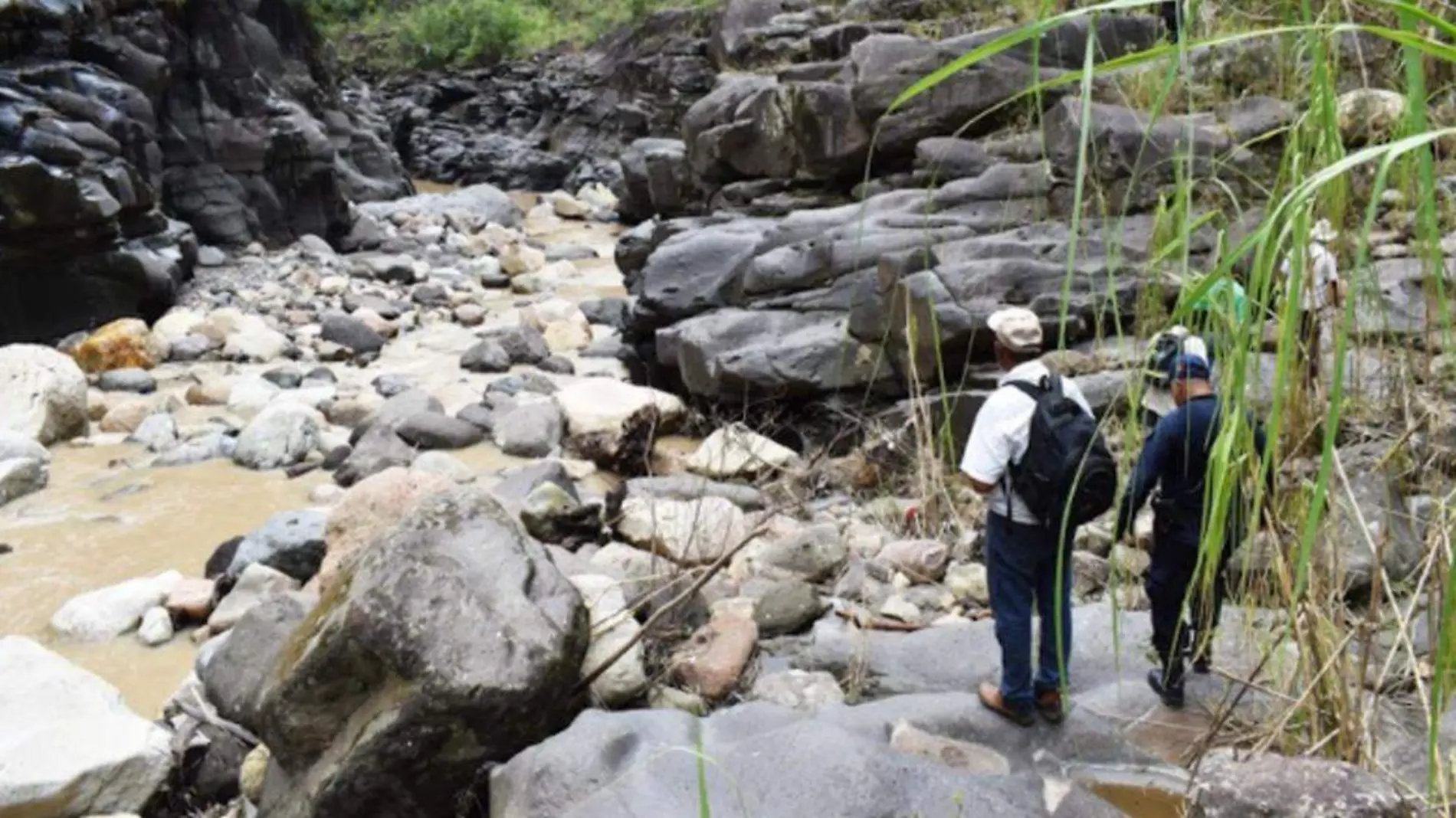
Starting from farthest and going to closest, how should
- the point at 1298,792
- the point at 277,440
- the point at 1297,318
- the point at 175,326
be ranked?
1. the point at 175,326
2. the point at 277,440
3. the point at 1298,792
4. the point at 1297,318

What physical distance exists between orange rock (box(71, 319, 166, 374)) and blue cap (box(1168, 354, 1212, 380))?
1073cm

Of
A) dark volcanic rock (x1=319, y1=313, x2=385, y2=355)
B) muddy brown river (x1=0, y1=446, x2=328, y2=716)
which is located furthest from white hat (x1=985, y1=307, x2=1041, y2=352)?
dark volcanic rock (x1=319, y1=313, x2=385, y2=355)

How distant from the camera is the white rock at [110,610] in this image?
584 centimetres

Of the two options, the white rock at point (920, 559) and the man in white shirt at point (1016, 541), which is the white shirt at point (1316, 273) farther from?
the white rock at point (920, 559)

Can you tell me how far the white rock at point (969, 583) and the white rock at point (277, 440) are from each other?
18.3 ft

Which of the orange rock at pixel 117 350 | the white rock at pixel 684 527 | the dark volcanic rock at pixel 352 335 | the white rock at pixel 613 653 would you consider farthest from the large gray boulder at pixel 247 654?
the dark volcanic rock at pixel 352 335

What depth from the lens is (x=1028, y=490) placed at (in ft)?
10.6

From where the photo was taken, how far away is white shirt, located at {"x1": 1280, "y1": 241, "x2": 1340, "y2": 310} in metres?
1.47

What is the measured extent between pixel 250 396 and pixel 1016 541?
8801 millimetres

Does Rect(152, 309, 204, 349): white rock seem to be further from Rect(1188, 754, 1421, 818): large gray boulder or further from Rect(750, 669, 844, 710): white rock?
Rect(1188, 754, 1421, 818): large gray boulder

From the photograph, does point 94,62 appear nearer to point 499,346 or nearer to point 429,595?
point 499,346

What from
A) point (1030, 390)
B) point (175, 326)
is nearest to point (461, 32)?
point (175, 326)

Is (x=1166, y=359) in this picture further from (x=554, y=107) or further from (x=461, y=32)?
(x=461, y=32)

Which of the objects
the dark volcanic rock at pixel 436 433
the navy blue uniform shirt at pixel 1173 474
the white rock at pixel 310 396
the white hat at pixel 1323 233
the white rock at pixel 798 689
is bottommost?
the white rock at pixel 310 396
